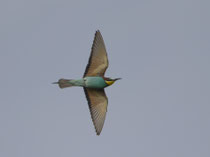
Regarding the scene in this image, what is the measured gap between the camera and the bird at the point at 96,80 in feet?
32.3

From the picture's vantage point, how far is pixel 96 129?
9602mm

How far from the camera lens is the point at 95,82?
9891mm

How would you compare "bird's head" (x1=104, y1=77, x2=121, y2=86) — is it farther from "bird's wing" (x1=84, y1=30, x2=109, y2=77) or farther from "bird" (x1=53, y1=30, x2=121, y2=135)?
"bird's wing" (x1=84, y1=30, x2=109, y2=77)

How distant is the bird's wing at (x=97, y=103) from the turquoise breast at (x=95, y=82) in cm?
18

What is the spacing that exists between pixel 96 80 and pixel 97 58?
457 mm

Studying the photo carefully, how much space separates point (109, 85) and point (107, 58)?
56 centimetres

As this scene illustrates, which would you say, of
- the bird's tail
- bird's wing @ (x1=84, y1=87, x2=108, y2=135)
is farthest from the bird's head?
the bird's tail

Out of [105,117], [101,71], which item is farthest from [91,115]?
[101,71]

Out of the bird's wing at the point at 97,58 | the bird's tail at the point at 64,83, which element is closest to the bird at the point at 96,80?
the bird's wing at the point at 97,58

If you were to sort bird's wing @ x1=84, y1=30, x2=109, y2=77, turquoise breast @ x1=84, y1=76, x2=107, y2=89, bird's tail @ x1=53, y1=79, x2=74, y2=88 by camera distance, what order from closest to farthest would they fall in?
bird's tail @ x1=53, y1=79, x2=74, y2=88
turquoise breast @ x1=84, y1=76, x2=107, y2=89
bird's wing @ x1=84, y1=30, x2=109, y2=77

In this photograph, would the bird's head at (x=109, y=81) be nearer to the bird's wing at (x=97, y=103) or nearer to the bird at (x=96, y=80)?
the bird at (x=96, y=80)

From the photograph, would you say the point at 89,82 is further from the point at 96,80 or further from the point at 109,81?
the point at 109,81

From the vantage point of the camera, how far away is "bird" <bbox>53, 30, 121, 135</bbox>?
985 centimetres

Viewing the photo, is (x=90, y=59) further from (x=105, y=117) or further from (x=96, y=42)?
(x=105, y=117)
